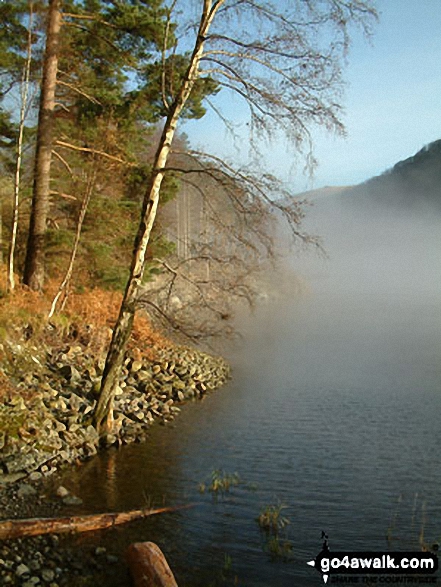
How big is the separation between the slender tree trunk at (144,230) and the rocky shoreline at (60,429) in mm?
875

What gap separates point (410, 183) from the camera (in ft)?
504

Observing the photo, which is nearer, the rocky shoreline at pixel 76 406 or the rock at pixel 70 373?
the rocky shoreline at pixel 76 406

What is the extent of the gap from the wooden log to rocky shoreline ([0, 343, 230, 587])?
40 centimetres

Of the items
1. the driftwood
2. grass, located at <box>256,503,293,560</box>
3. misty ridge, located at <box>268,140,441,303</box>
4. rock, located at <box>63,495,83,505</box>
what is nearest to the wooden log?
the driftwood

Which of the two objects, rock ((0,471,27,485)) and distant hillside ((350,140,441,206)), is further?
distant hillside ((350,140,441,206))

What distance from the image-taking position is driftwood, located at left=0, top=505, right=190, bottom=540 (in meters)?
5.80

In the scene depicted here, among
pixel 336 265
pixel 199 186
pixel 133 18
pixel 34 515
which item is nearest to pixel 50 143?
pixel 133 18

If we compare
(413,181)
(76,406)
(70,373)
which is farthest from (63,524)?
(413,181)

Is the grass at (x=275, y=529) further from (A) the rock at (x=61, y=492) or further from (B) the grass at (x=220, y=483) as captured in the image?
(A) the rock at (x=61, y=492)

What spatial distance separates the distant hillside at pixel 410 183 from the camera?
145m

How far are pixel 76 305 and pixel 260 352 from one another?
1215 centimetres

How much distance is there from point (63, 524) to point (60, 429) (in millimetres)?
3302

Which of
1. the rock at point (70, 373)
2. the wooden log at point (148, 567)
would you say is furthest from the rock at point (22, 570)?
the rock at point (70, 373)

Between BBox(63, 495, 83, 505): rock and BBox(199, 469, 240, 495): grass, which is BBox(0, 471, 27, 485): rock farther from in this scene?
BBox(199, 469, 240, 495): grass
